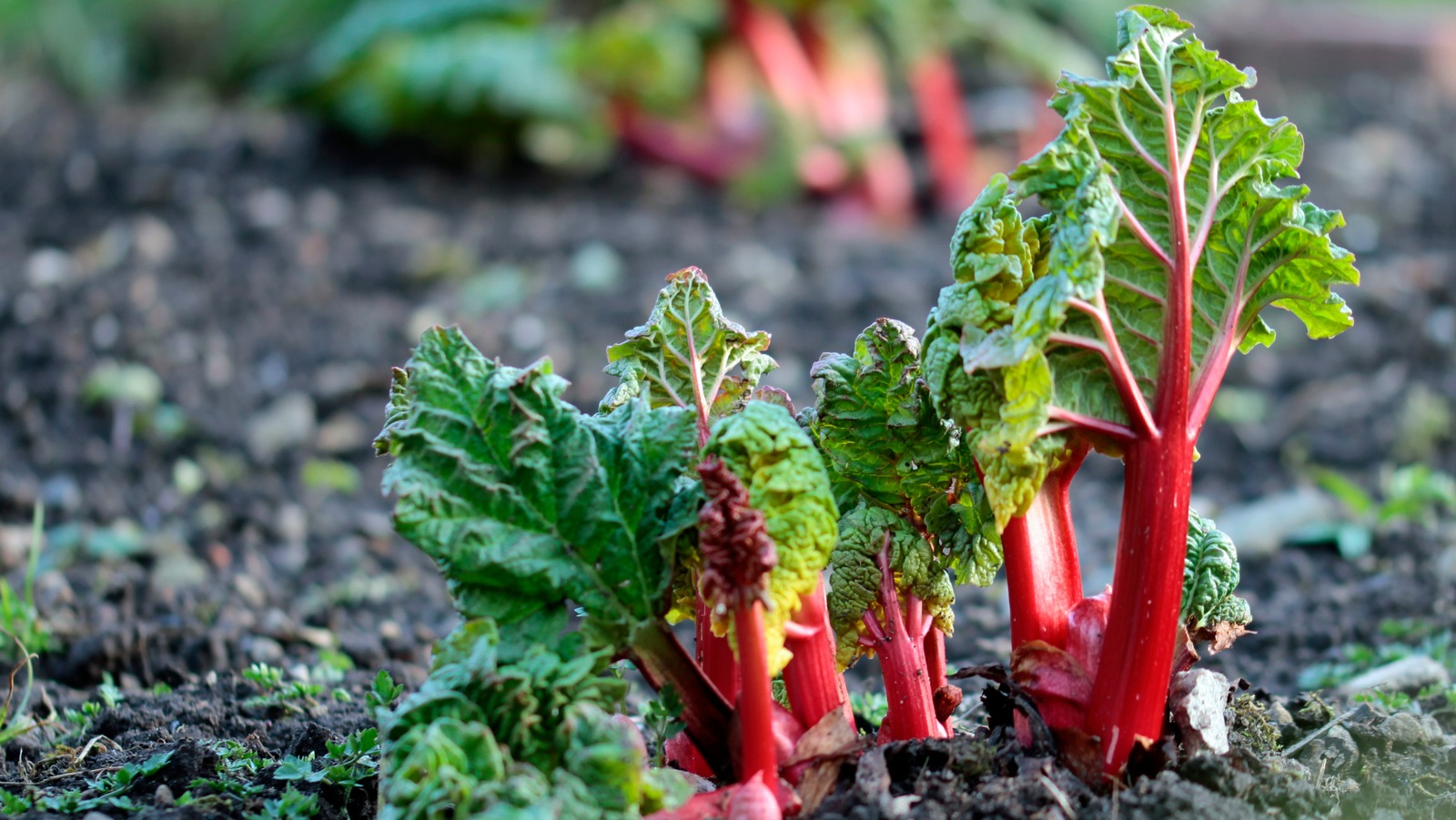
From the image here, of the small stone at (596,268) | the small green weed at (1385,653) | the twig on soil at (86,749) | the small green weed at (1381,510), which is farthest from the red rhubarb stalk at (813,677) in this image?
the small stone at (596,268)

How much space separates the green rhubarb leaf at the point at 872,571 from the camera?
162 cm

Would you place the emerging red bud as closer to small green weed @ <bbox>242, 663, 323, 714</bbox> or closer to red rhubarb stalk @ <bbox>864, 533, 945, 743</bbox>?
red rhubarb stalk @ <bbox>864, 533, 945, 743</bbox>

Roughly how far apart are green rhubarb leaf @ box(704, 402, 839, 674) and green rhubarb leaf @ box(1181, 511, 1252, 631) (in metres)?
0.54

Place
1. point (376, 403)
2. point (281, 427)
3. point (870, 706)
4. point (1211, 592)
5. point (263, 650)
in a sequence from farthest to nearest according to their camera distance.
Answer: point (376, 403), point (281, 427), point (263, 650), point (870, 706), point (1211, 592)

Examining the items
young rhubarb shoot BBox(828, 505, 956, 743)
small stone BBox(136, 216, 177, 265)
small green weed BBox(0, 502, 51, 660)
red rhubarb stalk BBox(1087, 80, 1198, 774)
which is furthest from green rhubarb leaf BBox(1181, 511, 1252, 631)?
small stone BBox(136, 216, 177, 265)

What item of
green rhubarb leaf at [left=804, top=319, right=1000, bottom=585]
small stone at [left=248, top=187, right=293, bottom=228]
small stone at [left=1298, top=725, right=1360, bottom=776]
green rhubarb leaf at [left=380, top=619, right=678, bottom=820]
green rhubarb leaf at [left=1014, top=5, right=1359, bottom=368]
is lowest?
green rhubarb leaf at [left=380, top=619, right=678, bottom=820]

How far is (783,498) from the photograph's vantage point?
1.46 metres

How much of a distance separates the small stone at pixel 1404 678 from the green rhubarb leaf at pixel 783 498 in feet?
4.46

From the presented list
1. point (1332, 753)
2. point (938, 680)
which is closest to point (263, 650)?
point (938, 680)

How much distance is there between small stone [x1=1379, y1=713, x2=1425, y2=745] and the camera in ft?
5.98

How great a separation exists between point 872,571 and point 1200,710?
0.44 metres

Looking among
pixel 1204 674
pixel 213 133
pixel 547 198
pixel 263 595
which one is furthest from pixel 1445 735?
pixel 213 133

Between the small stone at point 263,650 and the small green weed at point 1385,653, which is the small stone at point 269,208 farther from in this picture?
the small green weed at point 1385,653

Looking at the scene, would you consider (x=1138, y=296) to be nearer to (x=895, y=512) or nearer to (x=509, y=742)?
(x=895, y=512)
